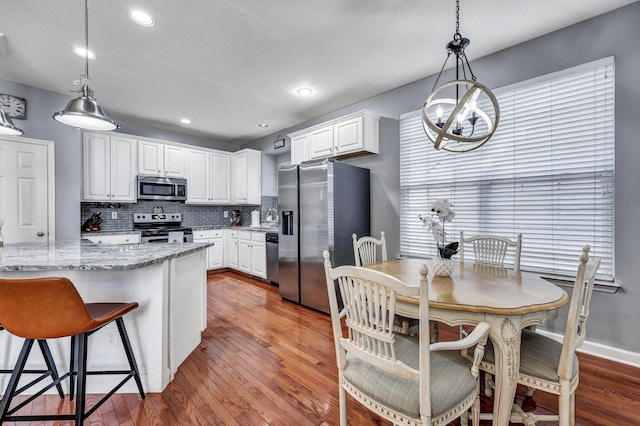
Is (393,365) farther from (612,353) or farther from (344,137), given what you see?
(344,137)

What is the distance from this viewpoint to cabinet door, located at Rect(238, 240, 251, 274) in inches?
195

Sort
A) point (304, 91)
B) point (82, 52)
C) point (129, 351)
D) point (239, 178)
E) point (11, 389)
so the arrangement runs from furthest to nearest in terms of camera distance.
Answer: point (239, 178) < point (304, 91) < point (82, 52) < point (129, 351) < point (11, 389)

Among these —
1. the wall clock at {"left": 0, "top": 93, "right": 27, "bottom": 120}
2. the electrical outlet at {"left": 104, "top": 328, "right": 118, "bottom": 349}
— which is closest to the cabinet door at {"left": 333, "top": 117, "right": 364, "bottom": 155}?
the electrical outlet at {"left": 104, "top": 328, "right": 118, "bottom": 349}

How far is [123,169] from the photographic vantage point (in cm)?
439

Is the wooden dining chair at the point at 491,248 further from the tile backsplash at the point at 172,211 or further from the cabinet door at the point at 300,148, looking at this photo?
the tile backsplash at the point at 172,211

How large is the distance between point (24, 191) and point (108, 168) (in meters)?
1.06

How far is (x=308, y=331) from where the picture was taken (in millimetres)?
2820

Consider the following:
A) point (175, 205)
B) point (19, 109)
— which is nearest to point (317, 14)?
point (19, 109)

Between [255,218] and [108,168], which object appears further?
[255,218]

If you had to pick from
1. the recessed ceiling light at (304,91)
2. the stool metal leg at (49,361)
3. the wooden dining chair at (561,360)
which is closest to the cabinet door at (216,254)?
the recessed ceiling light at (304,91)

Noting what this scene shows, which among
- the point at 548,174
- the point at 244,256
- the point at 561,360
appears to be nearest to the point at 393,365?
the point at 561,360

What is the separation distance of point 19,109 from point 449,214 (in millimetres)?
4788

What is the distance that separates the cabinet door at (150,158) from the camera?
15.0 feet

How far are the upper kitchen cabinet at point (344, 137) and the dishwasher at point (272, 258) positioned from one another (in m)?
1.33
